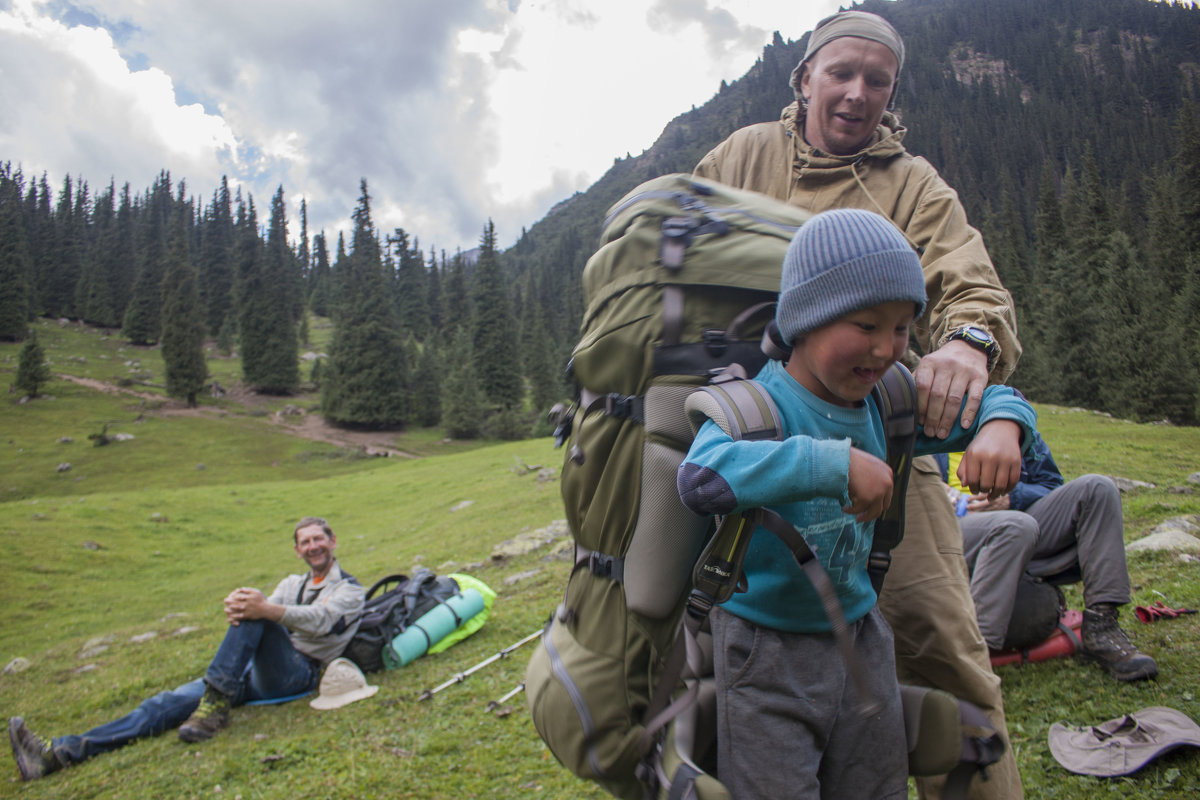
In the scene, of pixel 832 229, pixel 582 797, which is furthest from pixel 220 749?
pixel 832 229

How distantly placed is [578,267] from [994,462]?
426ft

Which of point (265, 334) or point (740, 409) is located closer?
point (740, 409)

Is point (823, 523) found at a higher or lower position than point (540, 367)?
lower

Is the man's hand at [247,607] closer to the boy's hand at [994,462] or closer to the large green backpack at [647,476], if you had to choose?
the large green backpack at [647,476]

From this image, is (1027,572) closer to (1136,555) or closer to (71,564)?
(1136,555)

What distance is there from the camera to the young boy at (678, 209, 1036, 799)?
160 centimetres

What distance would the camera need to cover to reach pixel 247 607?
6297 millimetres

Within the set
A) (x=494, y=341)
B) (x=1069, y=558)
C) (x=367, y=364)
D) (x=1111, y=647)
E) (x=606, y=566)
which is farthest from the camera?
(x=494, y=341)

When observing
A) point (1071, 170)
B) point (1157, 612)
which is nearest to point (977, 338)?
point (1157, 612)

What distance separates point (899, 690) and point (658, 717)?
2.26 ft

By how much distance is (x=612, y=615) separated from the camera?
78.8 inches

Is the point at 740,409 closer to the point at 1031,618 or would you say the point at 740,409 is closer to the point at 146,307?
the point at 1031,618

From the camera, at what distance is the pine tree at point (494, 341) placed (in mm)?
54969

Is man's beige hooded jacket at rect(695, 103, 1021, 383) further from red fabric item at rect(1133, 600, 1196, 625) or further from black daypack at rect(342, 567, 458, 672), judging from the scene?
black daypack at rect(342, 567, 458, 672)
